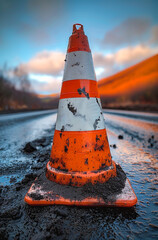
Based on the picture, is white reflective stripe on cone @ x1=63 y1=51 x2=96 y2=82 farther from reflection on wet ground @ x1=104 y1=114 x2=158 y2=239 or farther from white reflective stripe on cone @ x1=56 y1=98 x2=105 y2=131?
reflection on wet ground @ x1=104 y1=114 x2=158 y2=239

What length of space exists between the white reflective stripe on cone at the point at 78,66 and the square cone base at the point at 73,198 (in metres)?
1.33

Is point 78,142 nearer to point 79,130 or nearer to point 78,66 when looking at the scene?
point 79,130

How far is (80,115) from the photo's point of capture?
6.30ft

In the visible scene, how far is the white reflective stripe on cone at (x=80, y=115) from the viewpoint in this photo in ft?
6.28

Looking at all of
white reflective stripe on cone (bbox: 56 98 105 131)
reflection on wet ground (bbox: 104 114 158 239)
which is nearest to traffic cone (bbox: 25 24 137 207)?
white reflective stripe on cone (bbox: 56 98 105 131)

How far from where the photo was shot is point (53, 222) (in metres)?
1.34

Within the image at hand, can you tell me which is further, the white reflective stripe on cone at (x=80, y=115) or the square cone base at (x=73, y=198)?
the white reflective stripe on cone at (x=80, y=115)

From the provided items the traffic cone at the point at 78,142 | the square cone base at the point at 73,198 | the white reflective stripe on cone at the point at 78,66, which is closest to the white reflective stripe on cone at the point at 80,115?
the traffic cone at the point at 78,142

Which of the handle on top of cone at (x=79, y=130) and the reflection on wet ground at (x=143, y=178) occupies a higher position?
the handle on top of cone at (x=79, y=130)

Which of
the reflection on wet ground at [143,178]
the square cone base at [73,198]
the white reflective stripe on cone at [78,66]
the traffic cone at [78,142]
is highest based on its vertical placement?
the white reflective stripe on cone at [78,66]

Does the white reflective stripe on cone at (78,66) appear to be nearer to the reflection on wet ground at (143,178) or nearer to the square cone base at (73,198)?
the square cone base at (73,198)

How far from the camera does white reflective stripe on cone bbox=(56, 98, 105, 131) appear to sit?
6.28ft

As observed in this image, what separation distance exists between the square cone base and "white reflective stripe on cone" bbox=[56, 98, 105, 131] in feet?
2.26

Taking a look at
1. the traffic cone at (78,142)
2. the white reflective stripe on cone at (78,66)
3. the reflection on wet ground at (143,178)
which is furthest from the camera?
the white reflective stripe on cone at (78,66)
